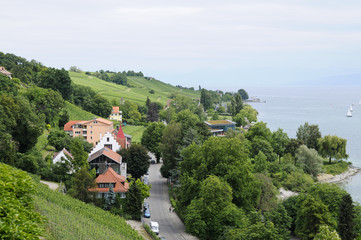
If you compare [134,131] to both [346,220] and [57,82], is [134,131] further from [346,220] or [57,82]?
[346,220]

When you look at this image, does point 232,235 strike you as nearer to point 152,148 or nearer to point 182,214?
point 182,214

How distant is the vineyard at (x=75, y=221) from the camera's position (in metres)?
18.2

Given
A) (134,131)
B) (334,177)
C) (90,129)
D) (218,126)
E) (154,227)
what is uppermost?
(90,129)

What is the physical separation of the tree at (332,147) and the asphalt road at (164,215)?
2720 cm

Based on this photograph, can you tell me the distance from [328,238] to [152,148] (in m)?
32.7

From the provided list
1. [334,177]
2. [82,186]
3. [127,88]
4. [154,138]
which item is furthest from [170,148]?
[127,88]

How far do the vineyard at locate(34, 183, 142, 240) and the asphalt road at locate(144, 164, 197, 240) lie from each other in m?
4.64

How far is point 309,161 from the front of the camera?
172 ft

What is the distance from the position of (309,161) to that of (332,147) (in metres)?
7.46

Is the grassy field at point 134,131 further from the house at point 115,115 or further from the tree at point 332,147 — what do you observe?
the tree at point 332,147

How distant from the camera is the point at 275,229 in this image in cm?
2469

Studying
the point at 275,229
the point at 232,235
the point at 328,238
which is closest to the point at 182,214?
the point at 232,235

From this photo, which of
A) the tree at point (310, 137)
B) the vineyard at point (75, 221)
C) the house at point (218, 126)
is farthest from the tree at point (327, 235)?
the house at point (218, 126)

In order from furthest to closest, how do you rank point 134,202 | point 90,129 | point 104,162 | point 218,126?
1. point 218,126
2. point 90,129
3. point 104,162
4. point 134,202
